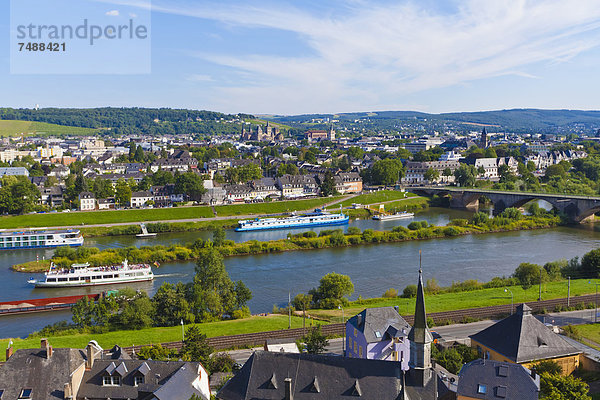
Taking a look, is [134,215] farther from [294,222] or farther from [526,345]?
[526,345]

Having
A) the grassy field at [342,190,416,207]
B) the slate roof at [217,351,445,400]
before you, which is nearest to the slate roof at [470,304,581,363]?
the slate roof at [217,351,445,400]

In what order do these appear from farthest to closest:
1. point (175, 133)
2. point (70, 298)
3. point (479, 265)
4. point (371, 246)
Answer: point (175, 133) < point (371, 246) < point (479, 265) < point (70, 298)

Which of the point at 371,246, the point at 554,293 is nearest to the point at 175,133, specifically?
the point at 371,246

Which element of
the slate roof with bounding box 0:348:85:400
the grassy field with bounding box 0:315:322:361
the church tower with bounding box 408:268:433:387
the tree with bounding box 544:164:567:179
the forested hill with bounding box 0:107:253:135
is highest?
the forested hill with bounding box 0:107:253:135

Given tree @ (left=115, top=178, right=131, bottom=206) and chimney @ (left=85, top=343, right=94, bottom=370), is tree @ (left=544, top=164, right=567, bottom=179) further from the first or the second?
chimney @ (left=85, top=343, right=94, bottom=370)

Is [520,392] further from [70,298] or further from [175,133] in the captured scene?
[175,133]

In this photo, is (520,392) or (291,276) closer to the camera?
(520,392)

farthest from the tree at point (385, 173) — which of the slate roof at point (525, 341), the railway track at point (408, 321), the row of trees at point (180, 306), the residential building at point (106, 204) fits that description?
the slate roof at point (525, 341)
